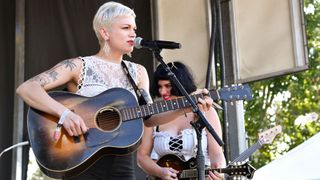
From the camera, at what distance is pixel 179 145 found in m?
3.22

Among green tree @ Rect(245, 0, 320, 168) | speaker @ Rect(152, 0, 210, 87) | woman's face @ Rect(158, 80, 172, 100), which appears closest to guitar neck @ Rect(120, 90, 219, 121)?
woman's face @ Rect(158, 80, 172, 100)

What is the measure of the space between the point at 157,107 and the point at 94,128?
0.36 m

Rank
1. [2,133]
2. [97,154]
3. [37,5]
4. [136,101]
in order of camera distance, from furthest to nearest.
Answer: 1. [37,5]
2. [2,133]
3. [136,101]
4. [97,154]

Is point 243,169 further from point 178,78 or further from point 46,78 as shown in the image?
point 46,78

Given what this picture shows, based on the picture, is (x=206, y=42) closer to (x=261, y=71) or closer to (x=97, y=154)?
A: (x=261, y=71)

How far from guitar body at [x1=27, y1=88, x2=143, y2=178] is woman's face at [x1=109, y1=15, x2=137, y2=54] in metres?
0.24

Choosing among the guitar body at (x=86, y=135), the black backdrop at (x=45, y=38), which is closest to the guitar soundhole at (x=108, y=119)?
the guitar body at (x=86, y=135)

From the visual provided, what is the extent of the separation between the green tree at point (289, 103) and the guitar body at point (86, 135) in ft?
23.9

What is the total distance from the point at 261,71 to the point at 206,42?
721mm

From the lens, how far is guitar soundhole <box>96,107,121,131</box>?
101 inches

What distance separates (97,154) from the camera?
2.47m

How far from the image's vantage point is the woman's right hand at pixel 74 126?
2490 mm

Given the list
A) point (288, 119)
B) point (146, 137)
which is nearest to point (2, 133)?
point (146, 137)

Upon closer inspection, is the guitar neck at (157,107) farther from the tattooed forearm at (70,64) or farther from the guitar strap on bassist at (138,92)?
the tattooed forearm at (70,64)
